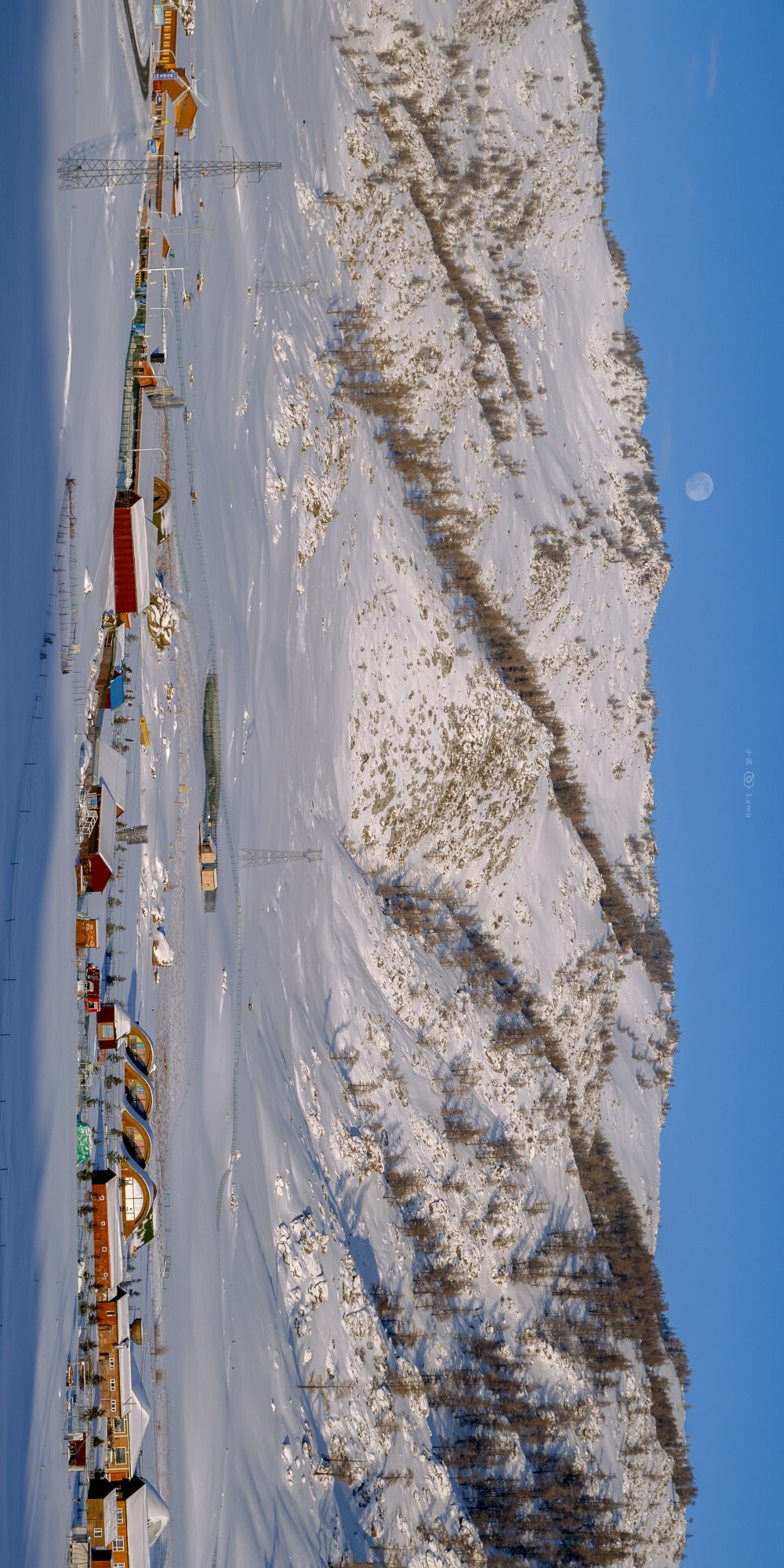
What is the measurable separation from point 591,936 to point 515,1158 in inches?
328

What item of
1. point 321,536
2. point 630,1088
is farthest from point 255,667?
point 630,1088

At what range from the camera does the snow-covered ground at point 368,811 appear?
18109mm

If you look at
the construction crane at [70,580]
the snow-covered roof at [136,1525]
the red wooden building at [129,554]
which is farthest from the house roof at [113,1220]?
the red wooden building at [129,554]

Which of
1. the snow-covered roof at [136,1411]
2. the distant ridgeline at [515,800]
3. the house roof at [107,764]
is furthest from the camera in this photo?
the distant ridgeline at [515,800]

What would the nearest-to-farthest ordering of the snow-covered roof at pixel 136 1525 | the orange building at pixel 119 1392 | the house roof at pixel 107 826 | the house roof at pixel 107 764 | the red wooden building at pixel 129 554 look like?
the snow-covered roof at pixel 136 1525
the orange building at pixel 119 1392
the house roof at pixel 107 826
the house roof at pixel 107 764
the red wooden building at pixel 129 554

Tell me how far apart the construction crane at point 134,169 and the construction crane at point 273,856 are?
13928mm

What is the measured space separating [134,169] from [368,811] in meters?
15.5

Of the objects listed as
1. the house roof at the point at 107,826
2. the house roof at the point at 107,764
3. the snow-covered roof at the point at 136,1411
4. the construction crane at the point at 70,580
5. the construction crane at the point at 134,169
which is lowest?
the snow-covered roof at the point at 136,1411

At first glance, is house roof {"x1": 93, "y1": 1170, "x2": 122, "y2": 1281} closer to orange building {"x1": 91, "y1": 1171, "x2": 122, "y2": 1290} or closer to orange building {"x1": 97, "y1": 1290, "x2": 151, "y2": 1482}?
orange building {"x1": 91, "y1": 1171, "x2": 122, "y2": 1290}

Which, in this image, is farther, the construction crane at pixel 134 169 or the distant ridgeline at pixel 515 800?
the distant ridgeline at pixel 515 800

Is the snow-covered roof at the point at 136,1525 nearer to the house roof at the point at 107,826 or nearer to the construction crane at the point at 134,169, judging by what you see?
the house roof at the point at 107,826

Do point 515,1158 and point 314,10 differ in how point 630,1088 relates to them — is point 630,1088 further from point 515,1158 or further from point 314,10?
point 314,10

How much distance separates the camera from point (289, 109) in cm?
2516

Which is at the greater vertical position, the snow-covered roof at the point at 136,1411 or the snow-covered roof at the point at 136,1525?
the snow-covered roof at the point at 136,1411
